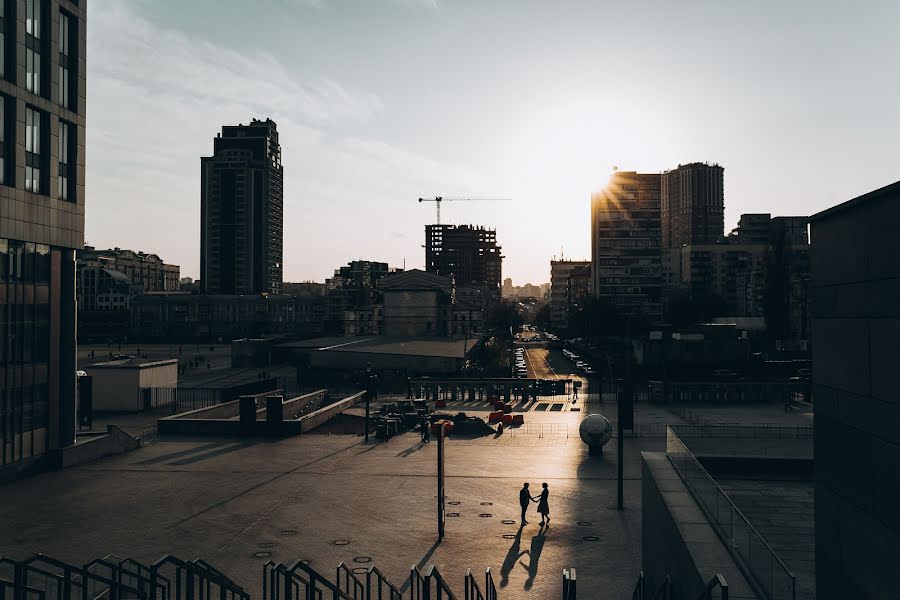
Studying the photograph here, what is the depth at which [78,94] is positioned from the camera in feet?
111

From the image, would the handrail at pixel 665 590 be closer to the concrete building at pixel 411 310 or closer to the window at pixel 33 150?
the window at pixel 33 150

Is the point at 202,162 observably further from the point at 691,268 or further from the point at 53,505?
the point at 53,505

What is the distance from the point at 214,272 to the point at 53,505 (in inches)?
7049

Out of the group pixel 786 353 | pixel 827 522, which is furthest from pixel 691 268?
pixel 827 522

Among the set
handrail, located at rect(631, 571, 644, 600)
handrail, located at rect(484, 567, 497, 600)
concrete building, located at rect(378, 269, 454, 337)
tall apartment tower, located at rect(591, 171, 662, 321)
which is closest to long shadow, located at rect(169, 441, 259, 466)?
handrail, located at rect(484, 567, 497, 600)

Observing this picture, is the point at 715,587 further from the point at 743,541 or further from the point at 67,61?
the point at 67,61

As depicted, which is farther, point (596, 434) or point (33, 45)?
point (596, 434)

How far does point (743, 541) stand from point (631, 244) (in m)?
150

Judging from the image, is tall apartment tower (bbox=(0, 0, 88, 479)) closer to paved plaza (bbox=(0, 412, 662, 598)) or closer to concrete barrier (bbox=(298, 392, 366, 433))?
paved plaza (bbox=(0, 412, 662, 598))

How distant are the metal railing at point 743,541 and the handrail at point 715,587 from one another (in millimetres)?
754

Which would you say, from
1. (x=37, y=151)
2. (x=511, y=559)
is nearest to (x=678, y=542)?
(x=511, y=559)

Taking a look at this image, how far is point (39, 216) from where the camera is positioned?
1216 inches

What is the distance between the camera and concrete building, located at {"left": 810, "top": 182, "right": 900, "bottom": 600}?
25.9 ft

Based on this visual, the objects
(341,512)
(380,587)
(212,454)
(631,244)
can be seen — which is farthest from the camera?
(631,244)
